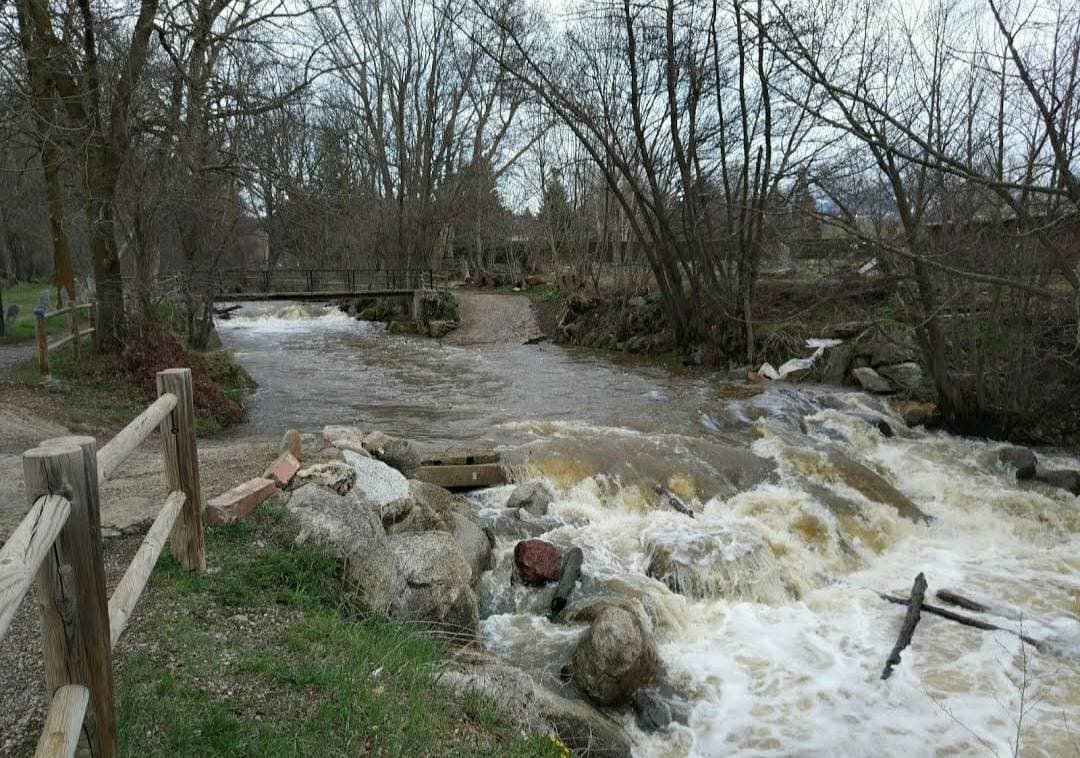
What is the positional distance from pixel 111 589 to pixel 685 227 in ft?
49.6

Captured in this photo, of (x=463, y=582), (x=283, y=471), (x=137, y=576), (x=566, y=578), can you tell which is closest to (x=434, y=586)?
(x=463, y=582)

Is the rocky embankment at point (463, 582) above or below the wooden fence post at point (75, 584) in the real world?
below

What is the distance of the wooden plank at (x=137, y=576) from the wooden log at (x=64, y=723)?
30 centimetres

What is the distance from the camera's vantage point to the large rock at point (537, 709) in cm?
384

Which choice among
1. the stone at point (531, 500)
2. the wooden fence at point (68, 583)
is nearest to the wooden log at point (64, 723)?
the wooden fence at point (68, 583)

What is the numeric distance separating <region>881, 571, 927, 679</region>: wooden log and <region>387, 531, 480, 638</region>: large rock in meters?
3.10

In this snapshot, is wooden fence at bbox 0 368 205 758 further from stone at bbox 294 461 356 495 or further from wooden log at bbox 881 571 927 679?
wooden log at bbox 881 571 927 679

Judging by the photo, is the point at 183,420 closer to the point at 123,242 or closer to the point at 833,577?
the point at 833,577

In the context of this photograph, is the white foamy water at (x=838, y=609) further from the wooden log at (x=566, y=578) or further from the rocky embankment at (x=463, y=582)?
the rocky embankment at (x=463, y=582)

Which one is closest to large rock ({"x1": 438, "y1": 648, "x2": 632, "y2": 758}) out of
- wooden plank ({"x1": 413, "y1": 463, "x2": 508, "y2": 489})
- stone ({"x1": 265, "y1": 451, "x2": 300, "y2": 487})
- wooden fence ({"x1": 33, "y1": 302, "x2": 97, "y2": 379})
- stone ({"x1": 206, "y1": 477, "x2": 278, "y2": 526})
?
stone ({"x1": 206, "y1": 477, "x2": 278, "y2": 526})

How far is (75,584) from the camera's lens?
2.06 m

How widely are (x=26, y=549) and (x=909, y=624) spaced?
6075 millimetres

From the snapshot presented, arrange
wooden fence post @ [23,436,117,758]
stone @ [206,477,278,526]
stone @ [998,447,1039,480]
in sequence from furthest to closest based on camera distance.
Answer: stone @ [998,447,1039,480] → stone @ [206,477,278,526] → wooden fence post @ [23,436,117,758]

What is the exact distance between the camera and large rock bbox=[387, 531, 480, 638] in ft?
16.0
